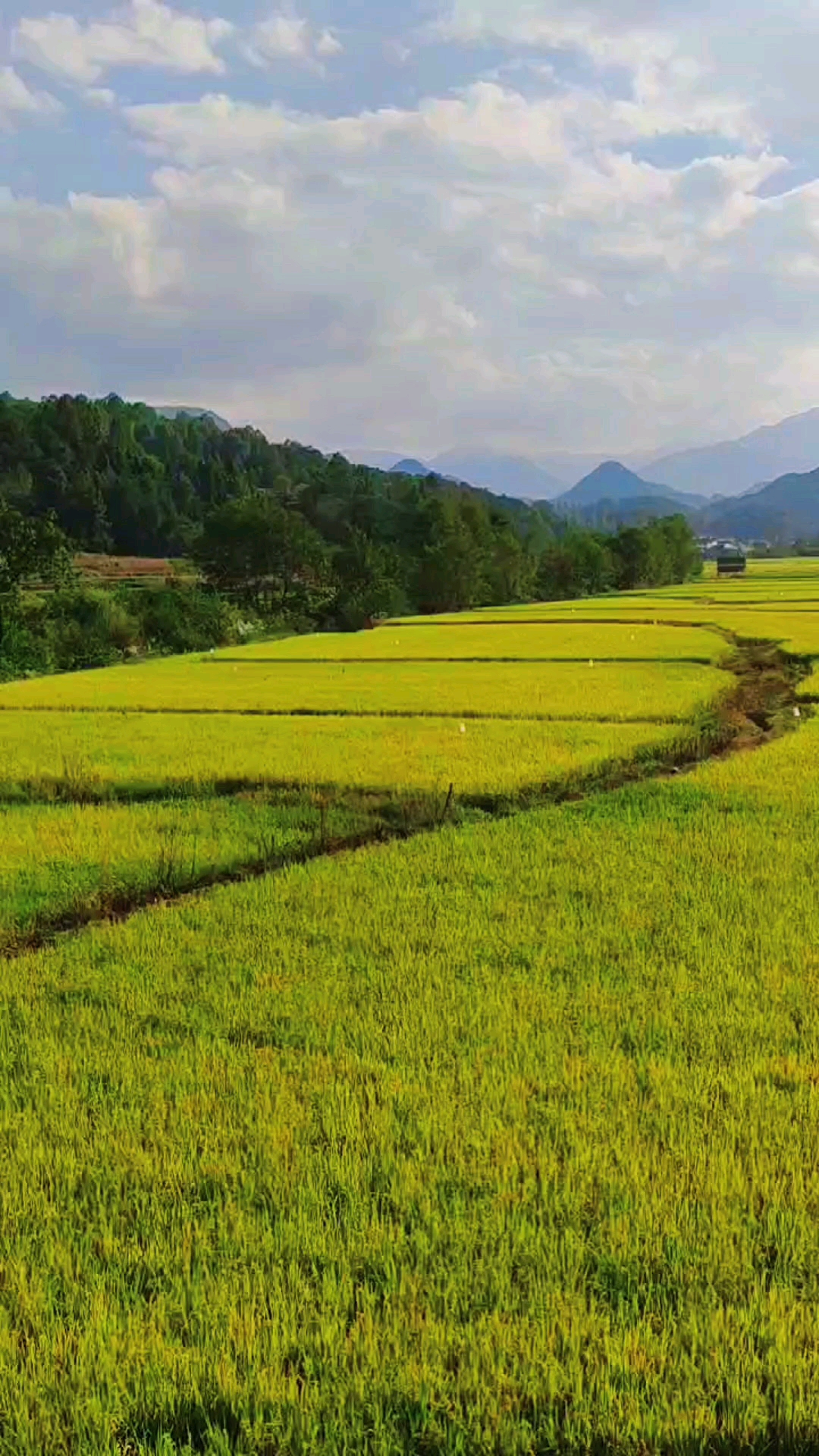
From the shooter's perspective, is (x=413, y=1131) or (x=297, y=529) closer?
(x=413, y=1131)

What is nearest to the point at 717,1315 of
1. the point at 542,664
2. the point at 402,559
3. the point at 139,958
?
the point at 139,958

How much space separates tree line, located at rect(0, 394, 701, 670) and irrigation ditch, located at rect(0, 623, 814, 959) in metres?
29.6

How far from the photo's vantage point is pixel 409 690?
1906 cm

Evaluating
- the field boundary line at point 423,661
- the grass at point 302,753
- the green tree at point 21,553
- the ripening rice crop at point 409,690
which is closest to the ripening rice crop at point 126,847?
the grass at point 302,753

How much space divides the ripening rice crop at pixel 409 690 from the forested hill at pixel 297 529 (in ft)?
76.5

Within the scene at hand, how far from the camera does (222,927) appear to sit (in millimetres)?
6613

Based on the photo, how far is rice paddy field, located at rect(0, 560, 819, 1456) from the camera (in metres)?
2.71

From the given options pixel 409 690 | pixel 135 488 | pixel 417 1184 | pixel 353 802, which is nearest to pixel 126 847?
pixel 353 802

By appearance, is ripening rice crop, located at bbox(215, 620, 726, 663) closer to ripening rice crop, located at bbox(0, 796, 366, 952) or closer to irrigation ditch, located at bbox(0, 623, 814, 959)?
irrigation ditch, located at bbox(0, 623, 814, 959)

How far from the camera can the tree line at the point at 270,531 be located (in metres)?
56.4

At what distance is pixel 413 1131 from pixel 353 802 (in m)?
6.47

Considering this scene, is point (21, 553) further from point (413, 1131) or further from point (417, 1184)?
point (417, 1184)

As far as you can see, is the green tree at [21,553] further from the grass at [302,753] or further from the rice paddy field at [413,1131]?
the rice paddy field at [413,1131]

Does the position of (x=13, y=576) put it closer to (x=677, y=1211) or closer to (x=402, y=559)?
(x=402, y=559)
